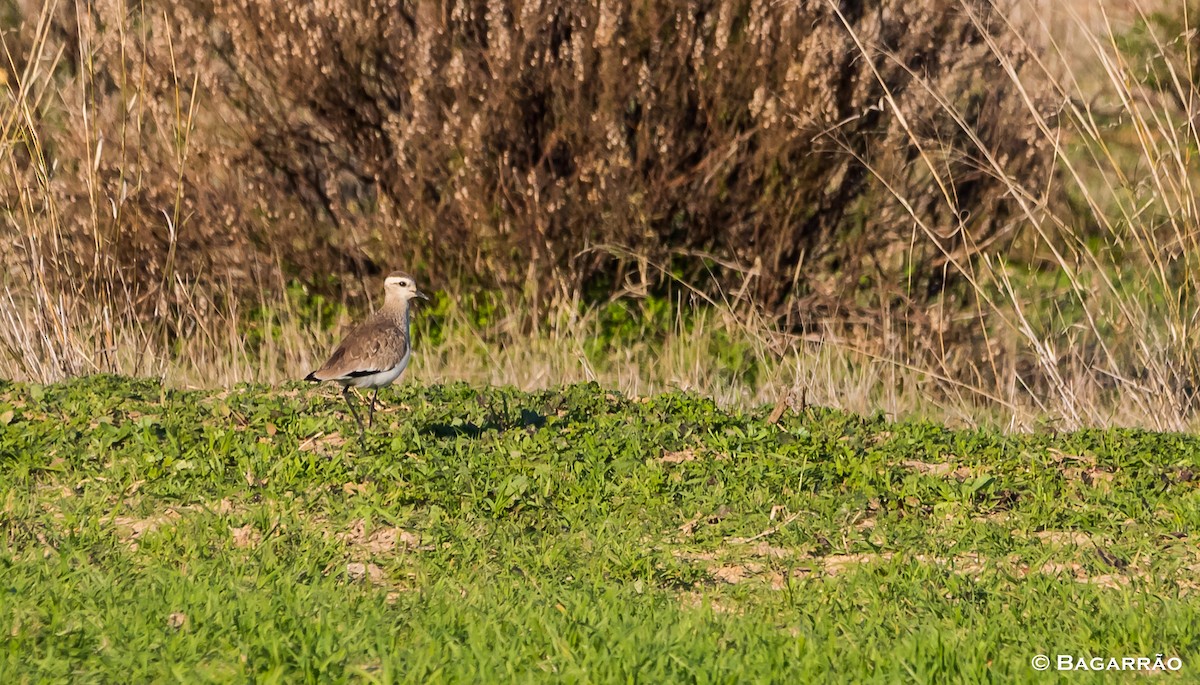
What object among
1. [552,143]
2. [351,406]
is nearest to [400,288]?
[351,406]

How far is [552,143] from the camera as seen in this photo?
37.4 ft

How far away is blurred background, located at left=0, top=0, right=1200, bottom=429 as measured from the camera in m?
11.1

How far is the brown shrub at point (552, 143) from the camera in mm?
11148

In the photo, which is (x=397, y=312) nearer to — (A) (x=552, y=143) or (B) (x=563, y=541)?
(B) (x=563, y=541)

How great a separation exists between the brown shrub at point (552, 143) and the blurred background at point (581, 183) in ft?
0.09

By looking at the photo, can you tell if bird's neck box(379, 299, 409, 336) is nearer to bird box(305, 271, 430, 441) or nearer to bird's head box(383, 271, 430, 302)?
bird's head box(383, 271, 430, 302)

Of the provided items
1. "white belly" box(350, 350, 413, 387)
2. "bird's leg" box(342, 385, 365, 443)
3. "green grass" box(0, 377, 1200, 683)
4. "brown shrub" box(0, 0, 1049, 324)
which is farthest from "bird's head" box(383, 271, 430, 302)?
"brown shrub" box(0, 0, 1049, 324)

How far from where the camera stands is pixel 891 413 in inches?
348

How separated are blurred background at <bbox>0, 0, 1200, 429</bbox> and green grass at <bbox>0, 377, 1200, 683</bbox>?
8.84 ft

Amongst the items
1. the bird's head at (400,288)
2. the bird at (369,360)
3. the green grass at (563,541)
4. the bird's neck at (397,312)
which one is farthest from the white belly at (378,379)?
the bird's head at (400,288)

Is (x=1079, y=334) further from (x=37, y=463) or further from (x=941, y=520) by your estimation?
(x=37, y=463)

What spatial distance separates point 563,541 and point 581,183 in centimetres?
569

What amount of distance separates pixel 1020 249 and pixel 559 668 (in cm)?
951

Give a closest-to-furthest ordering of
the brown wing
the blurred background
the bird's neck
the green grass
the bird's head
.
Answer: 1. the green grass
2. the brown wing
3. the bird's neck
4. the bird's head
5. the blurred background
